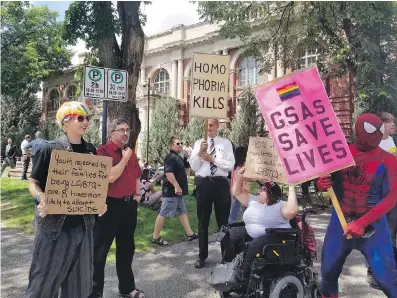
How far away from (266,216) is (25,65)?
31.5 metres

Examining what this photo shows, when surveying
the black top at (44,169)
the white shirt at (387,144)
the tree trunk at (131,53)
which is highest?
the tree trunk at (131,53)

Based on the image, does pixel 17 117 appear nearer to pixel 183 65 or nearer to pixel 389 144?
pixel 183 65

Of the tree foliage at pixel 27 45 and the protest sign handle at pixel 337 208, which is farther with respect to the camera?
the tree foliage at pixel 27 45

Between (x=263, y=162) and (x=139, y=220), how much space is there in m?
4.84

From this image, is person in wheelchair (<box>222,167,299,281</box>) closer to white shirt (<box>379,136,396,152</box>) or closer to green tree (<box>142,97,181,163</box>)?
white shirt (<box>379,136,396,152</box>)

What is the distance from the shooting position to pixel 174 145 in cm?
704

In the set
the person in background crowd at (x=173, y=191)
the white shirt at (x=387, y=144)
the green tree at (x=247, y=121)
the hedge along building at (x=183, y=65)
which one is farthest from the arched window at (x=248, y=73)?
the white shirt at (x=387, y=144)

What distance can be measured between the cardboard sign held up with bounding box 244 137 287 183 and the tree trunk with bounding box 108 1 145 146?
5.12 metres

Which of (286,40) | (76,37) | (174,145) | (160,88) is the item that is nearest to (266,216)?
(174,145)

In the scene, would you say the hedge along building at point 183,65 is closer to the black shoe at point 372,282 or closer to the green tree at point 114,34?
the green tree at point 114,34

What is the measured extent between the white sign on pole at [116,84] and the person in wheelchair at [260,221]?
2.24m

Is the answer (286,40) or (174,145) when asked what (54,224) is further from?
(286,40)

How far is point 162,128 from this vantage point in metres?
31.2

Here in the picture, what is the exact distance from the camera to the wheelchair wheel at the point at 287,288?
3.65 meters
